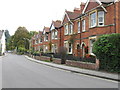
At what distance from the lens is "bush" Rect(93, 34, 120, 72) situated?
13625 millimetres

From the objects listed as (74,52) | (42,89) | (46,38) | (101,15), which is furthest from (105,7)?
(46,38)

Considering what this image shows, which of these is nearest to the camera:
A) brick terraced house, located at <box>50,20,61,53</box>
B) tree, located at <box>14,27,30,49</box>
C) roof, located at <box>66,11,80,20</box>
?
roof, located at <box>66,11,80,20</box>

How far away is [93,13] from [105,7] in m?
1.73

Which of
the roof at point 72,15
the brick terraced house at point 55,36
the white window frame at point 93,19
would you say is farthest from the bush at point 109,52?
the brick terraced house at point 55,36

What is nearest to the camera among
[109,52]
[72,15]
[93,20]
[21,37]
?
[109,52]

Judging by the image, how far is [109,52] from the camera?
46.5 ft

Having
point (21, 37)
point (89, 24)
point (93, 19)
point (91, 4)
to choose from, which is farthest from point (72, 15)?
point (21, 37)

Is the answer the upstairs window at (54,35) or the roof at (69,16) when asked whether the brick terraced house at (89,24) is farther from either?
the upstairs window at (54,35)

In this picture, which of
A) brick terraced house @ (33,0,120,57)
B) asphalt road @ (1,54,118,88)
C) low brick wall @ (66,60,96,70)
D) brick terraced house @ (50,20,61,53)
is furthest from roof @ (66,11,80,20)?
asphalt road @ (1,54,118,88)

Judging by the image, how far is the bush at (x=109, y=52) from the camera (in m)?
13.6

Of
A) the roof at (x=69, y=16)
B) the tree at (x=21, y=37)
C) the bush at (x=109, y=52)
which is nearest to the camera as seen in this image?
the bush at (x=109, y=52)

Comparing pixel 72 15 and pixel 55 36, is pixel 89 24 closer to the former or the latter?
pixel 72 15

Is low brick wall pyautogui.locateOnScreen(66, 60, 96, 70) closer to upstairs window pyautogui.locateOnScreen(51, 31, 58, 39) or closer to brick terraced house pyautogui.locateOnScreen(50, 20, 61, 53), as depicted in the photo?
brick terraced house pyautogui.locateOnScreen(50, 20, 61, 53)

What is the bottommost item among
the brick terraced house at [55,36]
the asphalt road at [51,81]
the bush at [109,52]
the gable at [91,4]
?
the asphalt road at [51,81]
